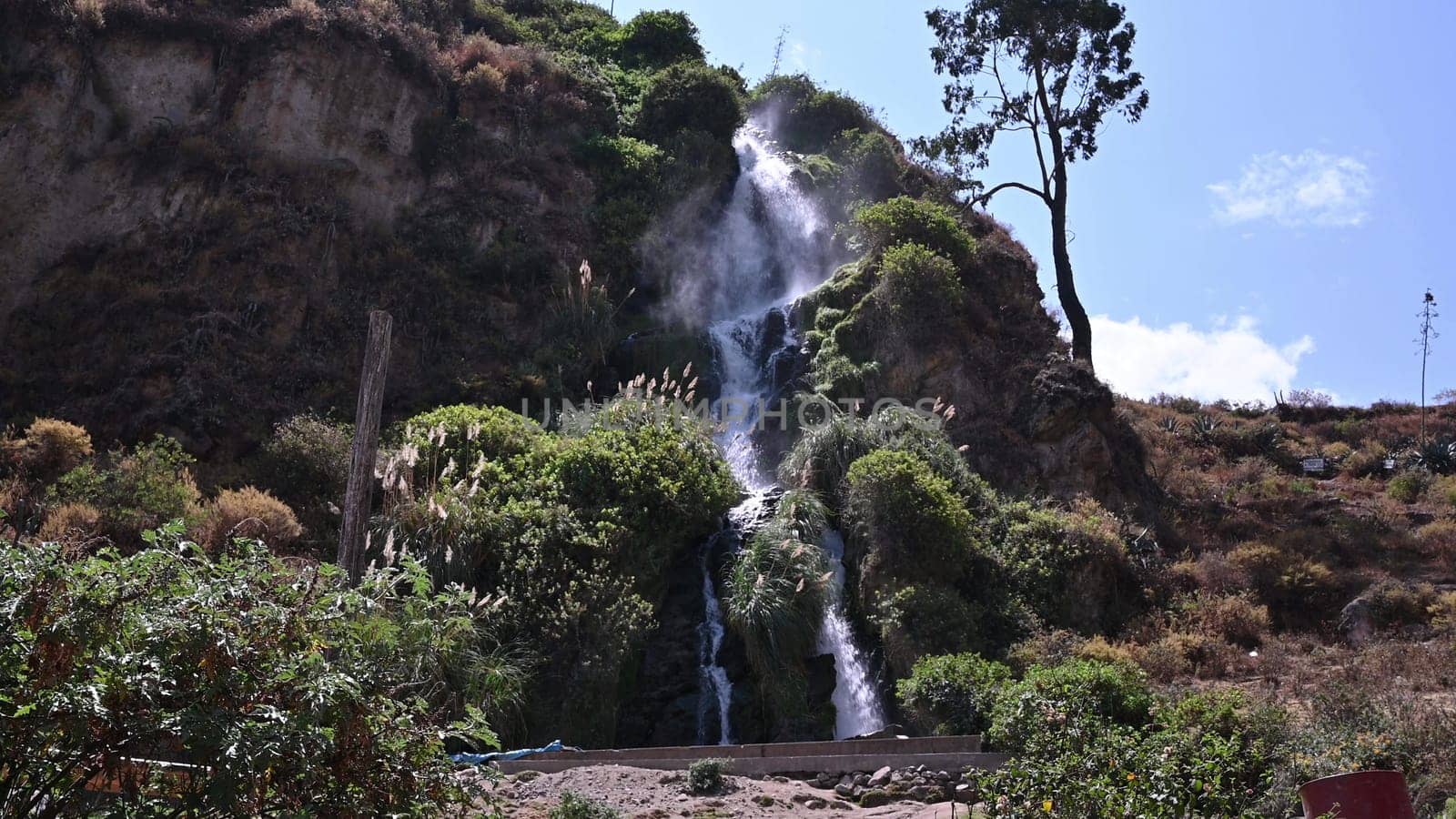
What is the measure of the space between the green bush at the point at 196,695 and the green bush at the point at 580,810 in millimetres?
2176

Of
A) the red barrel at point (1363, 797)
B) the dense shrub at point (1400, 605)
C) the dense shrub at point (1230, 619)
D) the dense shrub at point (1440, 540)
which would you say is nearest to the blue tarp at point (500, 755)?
the red barrel at point (1363, 797)

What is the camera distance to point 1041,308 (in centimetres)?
2547

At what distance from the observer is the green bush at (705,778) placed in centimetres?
1098

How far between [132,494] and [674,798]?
9.58 metres

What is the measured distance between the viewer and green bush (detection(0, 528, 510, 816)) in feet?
19.6

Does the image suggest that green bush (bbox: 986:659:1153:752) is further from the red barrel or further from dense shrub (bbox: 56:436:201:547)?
dense shrub (bbox: 56:436:201:547)

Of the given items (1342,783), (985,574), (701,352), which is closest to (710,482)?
(985,574)

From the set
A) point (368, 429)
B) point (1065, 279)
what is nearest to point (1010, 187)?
point (1065, 279)

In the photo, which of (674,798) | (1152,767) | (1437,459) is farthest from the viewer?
(1437,459)

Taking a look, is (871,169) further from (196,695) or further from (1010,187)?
(196,695)

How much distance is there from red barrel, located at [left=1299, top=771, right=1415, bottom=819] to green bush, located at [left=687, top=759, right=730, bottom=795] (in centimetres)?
494

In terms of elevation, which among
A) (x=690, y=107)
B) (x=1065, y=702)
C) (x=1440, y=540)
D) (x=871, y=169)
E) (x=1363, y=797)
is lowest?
(x=1363, y=797)

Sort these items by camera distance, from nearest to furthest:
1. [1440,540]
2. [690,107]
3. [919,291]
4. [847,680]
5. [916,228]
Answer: [847,680]
[1440,540]
[919,291]
[916,228]
[690,107]

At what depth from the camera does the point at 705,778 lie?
11.0 meters
